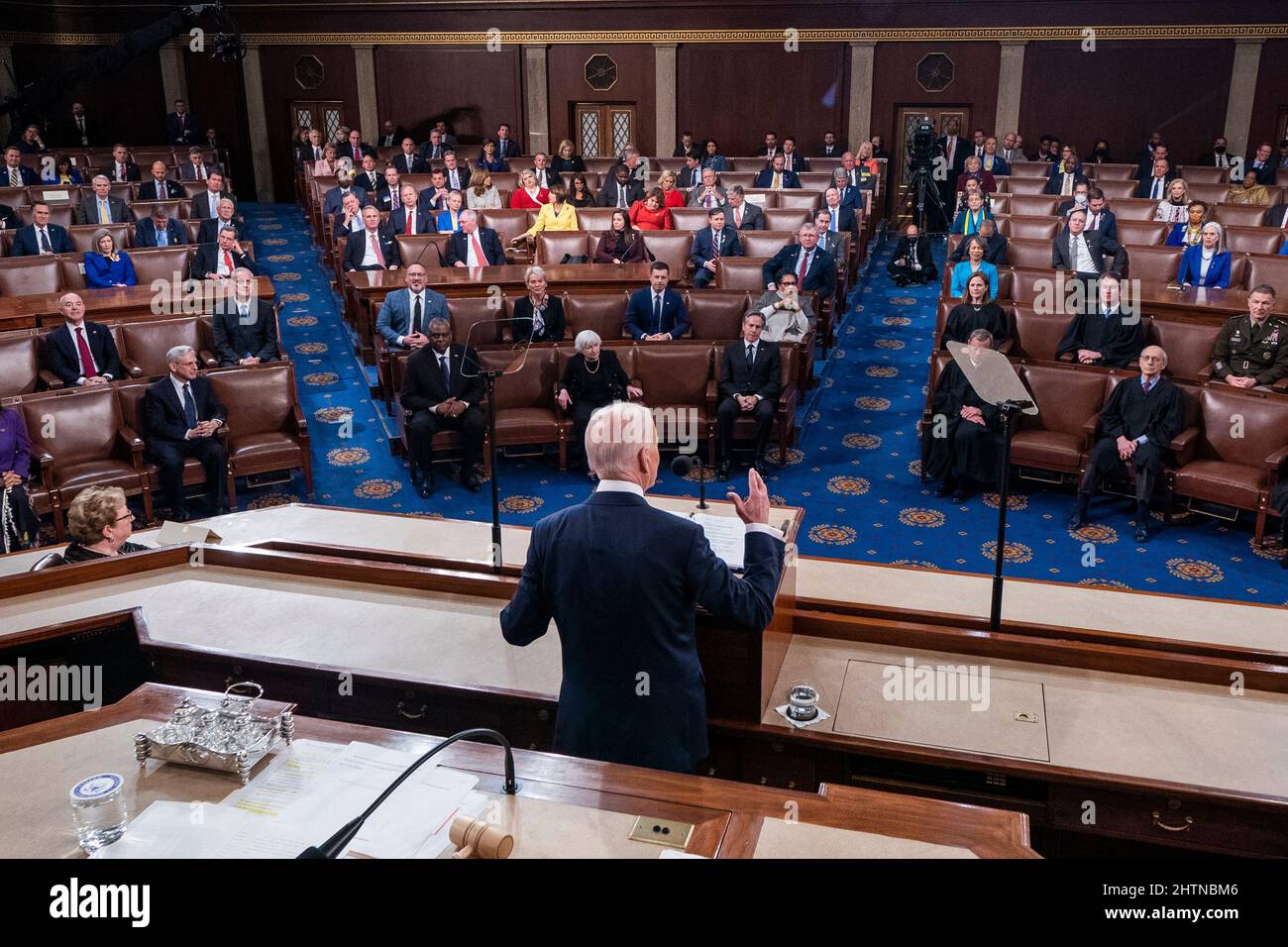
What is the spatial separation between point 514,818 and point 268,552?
6.58ft

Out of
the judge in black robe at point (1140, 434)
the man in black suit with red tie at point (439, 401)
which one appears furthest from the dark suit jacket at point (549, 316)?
the judge in black robe at point (1140, 434)

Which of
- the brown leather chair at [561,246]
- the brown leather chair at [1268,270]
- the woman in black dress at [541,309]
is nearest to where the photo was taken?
the woman in black dress at [541,309]

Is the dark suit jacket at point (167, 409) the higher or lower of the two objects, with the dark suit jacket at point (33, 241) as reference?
lower

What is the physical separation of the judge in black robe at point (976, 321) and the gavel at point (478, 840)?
19.5ft

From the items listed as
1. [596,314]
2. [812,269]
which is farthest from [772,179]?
[596,314]

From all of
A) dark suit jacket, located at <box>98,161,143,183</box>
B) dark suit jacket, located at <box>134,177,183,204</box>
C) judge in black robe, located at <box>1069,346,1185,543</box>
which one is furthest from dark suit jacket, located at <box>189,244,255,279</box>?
judge in black robe, located at <box>1069,346,1185,543</box>

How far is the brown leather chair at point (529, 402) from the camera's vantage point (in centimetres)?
702

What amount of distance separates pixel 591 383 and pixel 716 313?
4.31 feet

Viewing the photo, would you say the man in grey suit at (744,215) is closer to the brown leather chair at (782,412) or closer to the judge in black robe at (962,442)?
the brown leather chair at (782,412)

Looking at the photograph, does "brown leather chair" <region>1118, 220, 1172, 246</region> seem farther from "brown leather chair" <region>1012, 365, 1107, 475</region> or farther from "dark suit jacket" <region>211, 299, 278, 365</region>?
"dark suit jacket" <region>211, 299, 278, 365</region>

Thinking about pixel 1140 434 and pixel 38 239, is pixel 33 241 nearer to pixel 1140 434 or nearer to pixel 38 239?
pixel 38 239

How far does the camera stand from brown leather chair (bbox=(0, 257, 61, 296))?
8320 millimetres

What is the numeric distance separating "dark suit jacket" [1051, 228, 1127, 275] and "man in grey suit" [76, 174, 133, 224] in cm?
805
